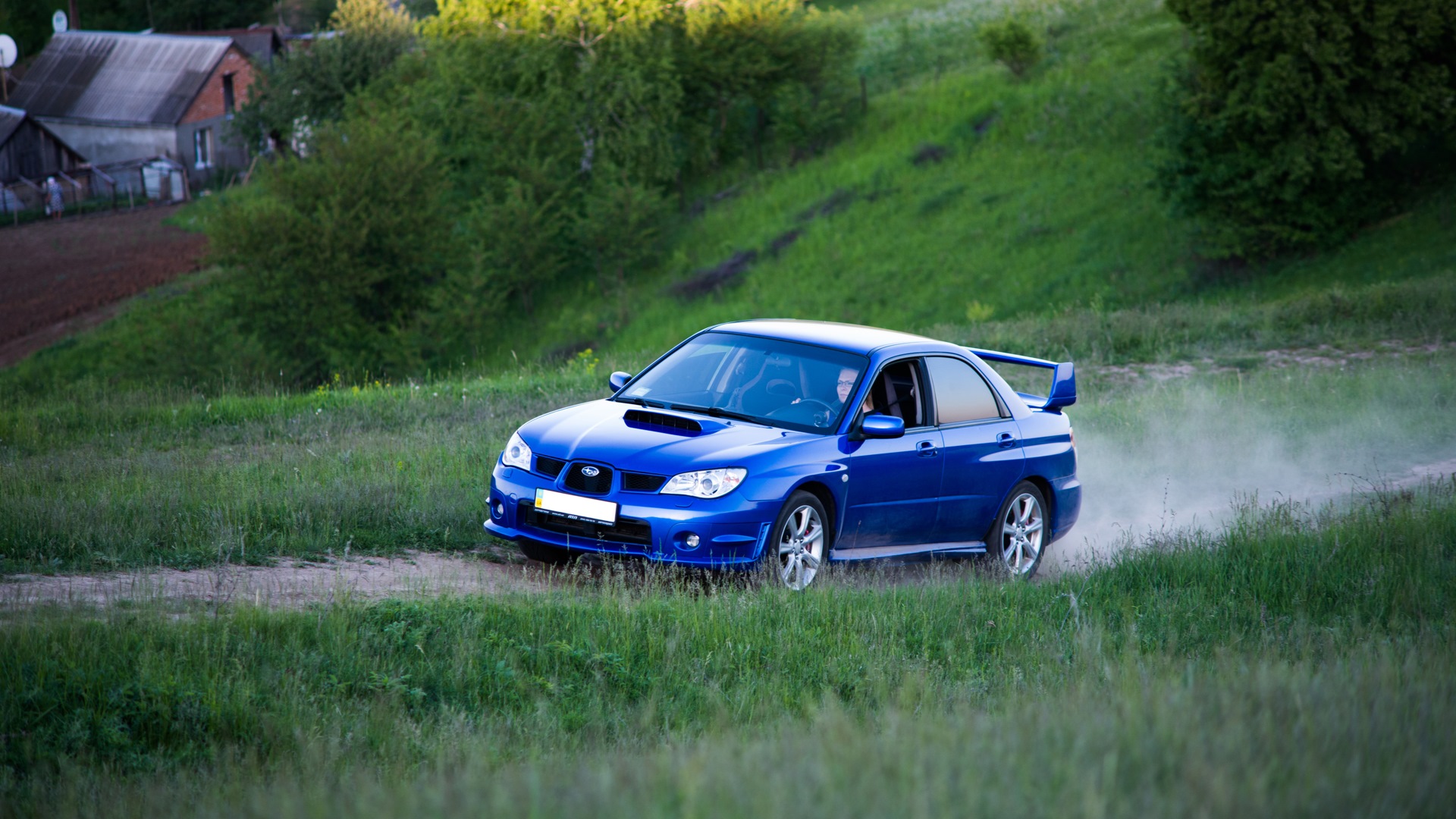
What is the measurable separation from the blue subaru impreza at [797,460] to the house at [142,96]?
2131 inches

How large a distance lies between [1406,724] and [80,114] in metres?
65.1

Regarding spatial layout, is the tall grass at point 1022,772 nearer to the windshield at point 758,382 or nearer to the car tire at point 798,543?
the car tire at point 798,543

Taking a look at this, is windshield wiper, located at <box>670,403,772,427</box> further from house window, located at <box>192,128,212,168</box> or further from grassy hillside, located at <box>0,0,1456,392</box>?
house window, located at <box>192,128,212,168</box>

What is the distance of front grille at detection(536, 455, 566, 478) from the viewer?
25.5ft

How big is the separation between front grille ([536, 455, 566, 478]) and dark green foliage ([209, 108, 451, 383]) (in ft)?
86.1

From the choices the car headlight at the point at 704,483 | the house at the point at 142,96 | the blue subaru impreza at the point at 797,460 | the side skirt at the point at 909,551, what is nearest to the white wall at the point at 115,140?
the house at the point at 142,96

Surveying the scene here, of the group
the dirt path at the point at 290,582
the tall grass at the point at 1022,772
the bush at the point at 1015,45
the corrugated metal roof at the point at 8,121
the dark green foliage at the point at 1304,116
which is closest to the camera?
the tall grass at the point at 1022,772

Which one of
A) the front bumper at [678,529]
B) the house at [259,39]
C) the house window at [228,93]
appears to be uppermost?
the house at [259,39]

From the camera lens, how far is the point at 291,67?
51.9 metres

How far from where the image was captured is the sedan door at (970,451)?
8.83 metres

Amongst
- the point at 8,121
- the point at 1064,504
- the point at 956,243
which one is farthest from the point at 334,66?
the point at 1064,504

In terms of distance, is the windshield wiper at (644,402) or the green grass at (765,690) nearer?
the green grass at (765,690)

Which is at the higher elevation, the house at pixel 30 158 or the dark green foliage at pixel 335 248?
the house at pixel 30 158

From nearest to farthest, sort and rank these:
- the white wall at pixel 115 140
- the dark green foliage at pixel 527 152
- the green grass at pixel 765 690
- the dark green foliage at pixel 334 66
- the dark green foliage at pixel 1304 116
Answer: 1. the green grass at pixel 765 690
2. the dark green foliage at pixel 1304 116
3. the dark green foliage at pixel 527 152
4. the dark green foliage at pixel 334 66
5. the white wall at pixel 115 140
